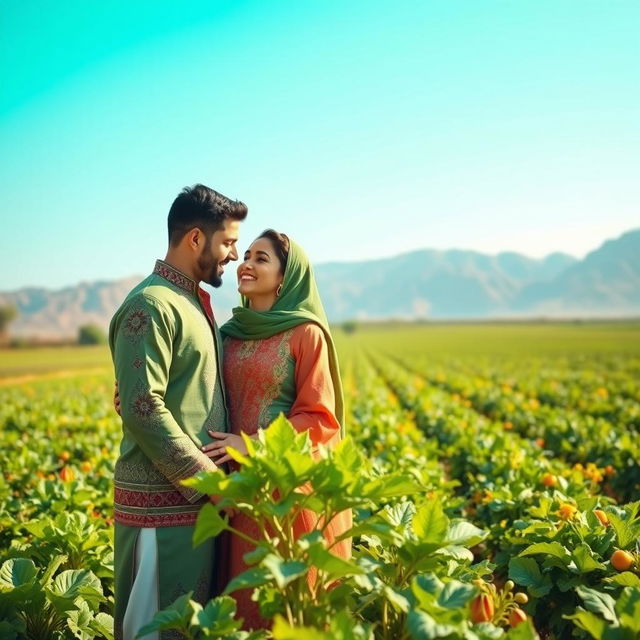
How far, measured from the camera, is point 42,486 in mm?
3920

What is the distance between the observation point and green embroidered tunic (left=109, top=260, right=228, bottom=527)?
7.68 ft

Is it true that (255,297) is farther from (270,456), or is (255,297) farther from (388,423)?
(388,423)

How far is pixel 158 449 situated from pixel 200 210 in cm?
102

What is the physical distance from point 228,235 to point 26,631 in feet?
5.97

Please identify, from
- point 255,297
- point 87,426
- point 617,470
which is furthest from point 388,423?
point 255,297

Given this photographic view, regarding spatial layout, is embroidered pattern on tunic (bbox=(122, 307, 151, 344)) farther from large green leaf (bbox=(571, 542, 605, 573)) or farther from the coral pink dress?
large green leaf (bbox=(571, 542, 605, 573))

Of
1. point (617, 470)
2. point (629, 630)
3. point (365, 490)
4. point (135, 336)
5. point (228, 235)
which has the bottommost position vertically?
point (617, 470)

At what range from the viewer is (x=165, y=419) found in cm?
234

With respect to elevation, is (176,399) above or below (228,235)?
below

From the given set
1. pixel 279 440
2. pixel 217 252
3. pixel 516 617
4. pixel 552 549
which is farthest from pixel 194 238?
pixel 552 549

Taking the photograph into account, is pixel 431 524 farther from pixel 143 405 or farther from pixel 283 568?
pixel 143 405

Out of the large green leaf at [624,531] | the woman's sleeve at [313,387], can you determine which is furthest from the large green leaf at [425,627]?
the large green leaf at [624,531]

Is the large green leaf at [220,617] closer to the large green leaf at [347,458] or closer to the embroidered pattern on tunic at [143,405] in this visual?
the large green leaf at [347,458]

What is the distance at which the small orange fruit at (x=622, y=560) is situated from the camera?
2436 mm
